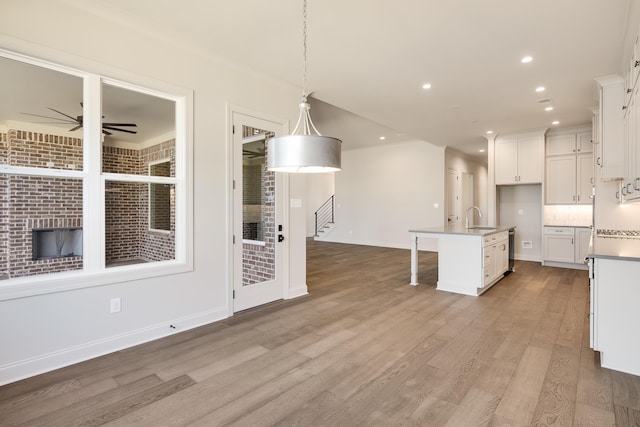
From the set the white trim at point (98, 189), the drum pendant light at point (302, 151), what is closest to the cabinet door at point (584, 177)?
the drum pendant light at point (302, 151)

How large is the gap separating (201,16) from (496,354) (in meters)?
3.89

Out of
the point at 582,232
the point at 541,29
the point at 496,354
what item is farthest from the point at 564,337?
the point at 582,232

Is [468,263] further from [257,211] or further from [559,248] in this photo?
[559,248]

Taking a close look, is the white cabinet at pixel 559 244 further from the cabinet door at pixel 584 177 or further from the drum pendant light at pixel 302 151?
the drum pendant light at pixel 302 151

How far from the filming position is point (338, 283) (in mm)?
5332

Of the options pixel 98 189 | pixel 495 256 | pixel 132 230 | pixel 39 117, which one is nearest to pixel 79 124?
pixel 39 117

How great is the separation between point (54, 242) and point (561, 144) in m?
8.63

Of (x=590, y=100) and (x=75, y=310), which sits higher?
(x=590, y=100)

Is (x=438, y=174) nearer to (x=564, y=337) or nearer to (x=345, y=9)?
(x=564, y=337)

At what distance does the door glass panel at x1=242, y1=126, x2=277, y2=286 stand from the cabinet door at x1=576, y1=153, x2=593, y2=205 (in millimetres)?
6256

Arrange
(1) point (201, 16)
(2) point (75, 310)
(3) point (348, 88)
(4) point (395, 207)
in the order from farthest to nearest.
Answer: (4) point (395, 207), (3) point (348, 88), (1) point (201, 16), (2) point (75, 310)

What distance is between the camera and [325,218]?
480 inches

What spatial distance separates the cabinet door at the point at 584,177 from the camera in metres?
6.45

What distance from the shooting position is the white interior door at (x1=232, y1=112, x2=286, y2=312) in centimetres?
383
